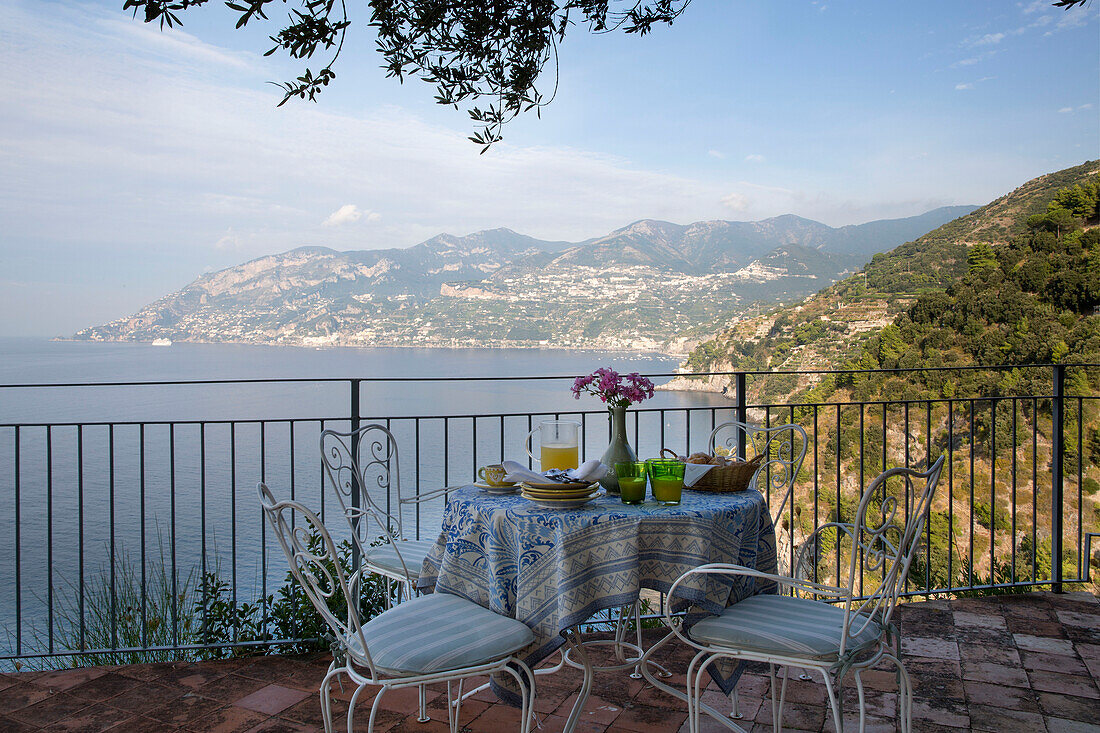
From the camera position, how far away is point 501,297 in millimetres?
35906

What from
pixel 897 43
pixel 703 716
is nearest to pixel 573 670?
pixel 703 716

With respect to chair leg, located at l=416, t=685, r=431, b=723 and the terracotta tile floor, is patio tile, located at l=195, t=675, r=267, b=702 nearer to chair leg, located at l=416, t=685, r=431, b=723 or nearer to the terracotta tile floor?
the terracotta tile floor

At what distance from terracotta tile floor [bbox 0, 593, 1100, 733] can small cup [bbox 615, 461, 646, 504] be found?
0.87 metres

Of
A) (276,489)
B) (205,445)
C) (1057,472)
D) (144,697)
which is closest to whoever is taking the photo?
(144,697)

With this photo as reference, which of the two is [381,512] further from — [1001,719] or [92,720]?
[1001,719]

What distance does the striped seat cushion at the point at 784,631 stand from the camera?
165cm

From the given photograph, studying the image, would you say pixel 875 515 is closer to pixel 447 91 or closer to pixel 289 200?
pixel 447 91

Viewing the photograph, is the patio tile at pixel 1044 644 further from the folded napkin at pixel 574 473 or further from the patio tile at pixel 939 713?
the folded napkin at pixel 574 473

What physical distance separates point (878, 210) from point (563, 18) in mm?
70057

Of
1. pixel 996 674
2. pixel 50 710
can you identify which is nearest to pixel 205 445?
pixel 50 710

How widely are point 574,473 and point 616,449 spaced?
0.18 meters

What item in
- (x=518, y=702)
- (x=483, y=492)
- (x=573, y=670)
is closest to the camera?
(x=518, y=702)

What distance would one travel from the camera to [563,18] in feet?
7.84

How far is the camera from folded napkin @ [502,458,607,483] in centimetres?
197
